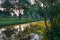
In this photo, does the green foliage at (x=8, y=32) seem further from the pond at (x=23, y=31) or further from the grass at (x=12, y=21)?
the grass at (x=12, y=21)

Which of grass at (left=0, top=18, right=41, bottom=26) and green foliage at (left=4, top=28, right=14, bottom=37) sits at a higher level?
grass at (left=0, top=18, right=41, bottom=26)

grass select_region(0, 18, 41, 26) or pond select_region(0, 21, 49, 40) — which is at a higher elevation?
grass select_region(0, 18, 41, 26)

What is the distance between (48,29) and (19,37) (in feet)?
2.99

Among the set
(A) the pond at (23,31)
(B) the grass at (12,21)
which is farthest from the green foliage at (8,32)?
(B) the grass at (12,21)

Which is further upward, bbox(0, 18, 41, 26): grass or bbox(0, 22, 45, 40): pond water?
bbox(0, 18, 41, 26): grass

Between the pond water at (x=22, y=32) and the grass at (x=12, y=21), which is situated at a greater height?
the grass at (x=12, y=21)

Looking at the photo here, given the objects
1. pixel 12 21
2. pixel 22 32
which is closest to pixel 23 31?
pixel 22 32

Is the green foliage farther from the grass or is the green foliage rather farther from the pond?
the grass

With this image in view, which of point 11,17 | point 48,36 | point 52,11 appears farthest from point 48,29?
point 11,17

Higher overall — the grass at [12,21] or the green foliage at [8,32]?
the grass at [12,21]

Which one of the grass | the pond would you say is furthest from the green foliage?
the grass

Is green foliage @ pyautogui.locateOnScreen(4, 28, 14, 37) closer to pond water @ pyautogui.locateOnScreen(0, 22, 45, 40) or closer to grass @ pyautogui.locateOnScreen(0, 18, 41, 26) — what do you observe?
pond water @ pyautogui.locateOnScreen(0, 22, 45, 40)

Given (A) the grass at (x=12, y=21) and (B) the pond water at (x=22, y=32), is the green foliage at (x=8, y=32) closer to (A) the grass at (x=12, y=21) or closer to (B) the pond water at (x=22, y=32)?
(B) the pond water at (x=22, y=32)

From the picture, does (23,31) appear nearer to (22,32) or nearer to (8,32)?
(22,32)
